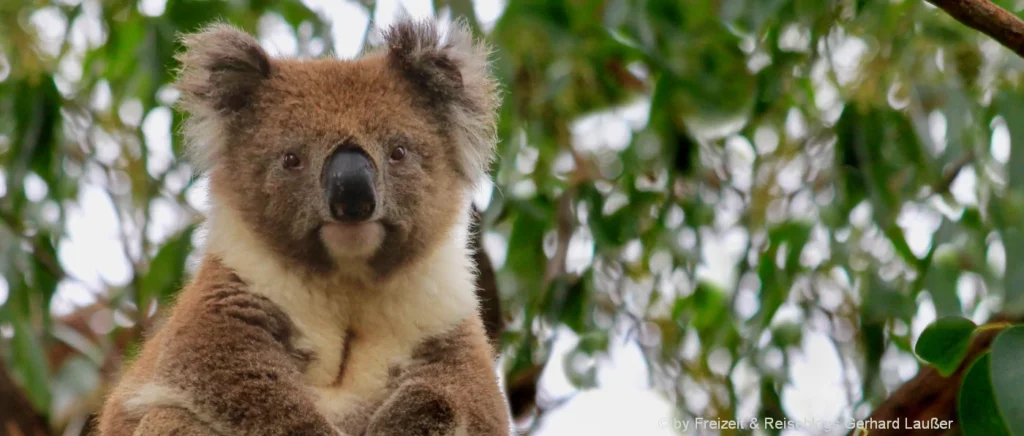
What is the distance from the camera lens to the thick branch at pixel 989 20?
5.84ft

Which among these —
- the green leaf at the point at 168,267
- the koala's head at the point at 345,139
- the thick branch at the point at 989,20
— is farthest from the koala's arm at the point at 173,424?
the thick branch at the point at 989,20

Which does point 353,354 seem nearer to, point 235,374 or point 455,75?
point 235,374

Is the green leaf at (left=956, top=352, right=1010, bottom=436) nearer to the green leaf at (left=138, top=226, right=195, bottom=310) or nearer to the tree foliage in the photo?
the tree foliage

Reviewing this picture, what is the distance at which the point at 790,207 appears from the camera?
375 centimetres

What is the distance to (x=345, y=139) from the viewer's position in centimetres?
215

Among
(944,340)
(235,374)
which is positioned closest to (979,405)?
(944,340)

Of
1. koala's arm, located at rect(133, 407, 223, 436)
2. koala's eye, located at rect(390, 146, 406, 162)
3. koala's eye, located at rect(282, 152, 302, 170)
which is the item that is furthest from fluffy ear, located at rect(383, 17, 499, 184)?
koala's arm, located at rect(133, 407, 223, 436)

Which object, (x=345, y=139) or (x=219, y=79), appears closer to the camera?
(x=345, y=139)

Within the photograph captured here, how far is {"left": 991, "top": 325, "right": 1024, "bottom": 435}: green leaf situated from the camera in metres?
1.53

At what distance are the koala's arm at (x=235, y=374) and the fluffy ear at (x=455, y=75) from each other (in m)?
0.56

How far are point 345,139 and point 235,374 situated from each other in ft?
1.54

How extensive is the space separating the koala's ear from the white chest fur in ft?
0.81

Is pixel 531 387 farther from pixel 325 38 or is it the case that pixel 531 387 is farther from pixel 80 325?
pixel 80 325

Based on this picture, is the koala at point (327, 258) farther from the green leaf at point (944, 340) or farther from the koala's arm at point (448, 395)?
the green leaf at point (944, 340)
